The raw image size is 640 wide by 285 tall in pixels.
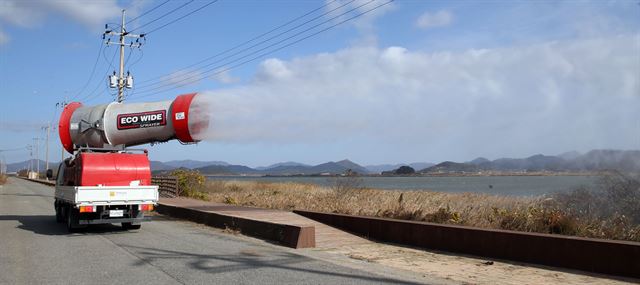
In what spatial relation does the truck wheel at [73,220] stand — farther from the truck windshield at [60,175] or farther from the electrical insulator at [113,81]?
the electrical insulator at [113,81]

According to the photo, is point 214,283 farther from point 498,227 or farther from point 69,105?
point 69,105

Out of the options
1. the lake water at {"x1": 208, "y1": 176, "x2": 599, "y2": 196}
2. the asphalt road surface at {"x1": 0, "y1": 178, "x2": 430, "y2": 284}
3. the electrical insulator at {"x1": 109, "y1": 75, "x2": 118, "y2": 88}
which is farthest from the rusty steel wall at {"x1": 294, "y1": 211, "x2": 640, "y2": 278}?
the electrical insulator at {"x1": 109, "y1": 75, "x2": 118, "y2": 88}

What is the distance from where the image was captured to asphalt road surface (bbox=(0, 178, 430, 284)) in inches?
345

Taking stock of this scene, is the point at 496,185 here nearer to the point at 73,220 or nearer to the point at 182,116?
the point at 73,220

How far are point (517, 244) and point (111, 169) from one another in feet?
34.4

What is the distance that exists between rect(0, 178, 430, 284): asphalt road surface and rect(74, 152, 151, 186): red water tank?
1469 mm

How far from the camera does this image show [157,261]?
10.5m

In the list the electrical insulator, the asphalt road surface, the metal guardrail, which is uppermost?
the electrical insulator

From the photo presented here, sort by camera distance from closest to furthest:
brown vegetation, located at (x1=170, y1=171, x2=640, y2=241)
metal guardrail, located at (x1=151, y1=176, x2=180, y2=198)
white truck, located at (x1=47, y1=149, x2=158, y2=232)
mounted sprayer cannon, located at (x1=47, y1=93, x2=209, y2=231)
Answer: brown vegetation, located at (x1=170, y1=171, x2=640, y2=241) → mounted sprayer cannon, located at (x1=47, y1=93, x2=209, y2=231) → white truck, located at (x1=47, y1=149, x2=158, y2=232) → metal guardrail, located at (x1=151, y1=176, x2=180, y2=198)

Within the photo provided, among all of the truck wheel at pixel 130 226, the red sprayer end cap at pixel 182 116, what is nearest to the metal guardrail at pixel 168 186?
the truck wheel at pixel 130 226

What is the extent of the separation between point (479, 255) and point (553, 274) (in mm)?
2015

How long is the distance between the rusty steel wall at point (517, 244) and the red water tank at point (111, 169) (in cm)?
630

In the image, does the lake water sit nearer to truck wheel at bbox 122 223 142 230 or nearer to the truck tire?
truck wheel at bbox 122 223 142 230

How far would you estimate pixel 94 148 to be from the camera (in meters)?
14.5
